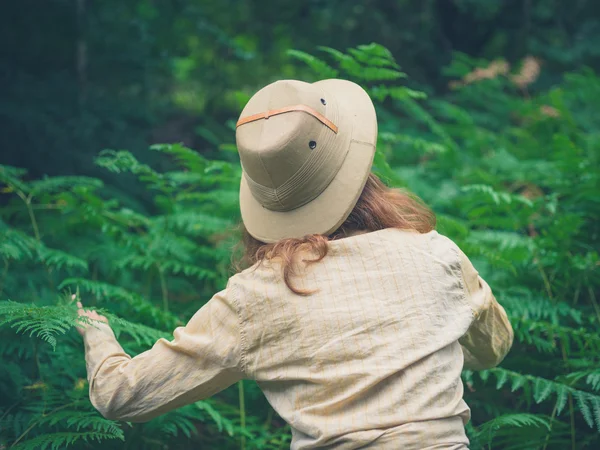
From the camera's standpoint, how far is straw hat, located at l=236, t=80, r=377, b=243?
6.61 ft

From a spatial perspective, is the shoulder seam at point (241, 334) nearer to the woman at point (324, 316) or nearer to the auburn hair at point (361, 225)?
the woman at point (324, 316)

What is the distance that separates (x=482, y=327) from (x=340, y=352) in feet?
2.16

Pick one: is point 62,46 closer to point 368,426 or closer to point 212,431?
point 212,431

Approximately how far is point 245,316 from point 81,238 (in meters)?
2.25

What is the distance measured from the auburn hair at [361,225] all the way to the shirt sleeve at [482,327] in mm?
230

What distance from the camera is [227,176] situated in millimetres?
3836

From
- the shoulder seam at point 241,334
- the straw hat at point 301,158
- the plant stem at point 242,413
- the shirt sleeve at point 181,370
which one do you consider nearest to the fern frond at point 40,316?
the shirt sleeve at point 181,370

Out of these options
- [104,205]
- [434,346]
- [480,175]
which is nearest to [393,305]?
[434,346]

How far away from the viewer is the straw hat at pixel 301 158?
6.61 ft

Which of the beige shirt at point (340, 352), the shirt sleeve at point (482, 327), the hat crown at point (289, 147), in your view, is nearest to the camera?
the beige shirt at point (340, 352)

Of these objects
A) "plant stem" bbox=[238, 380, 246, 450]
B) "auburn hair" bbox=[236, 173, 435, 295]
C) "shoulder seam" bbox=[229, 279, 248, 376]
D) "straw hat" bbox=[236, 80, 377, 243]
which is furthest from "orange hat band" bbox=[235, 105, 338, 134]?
"plant stem" bbox=[238, 380, 246, 450]

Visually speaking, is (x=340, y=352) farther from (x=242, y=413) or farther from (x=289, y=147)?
(x=242, y=413)

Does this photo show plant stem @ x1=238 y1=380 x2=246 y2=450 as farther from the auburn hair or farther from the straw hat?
the straw hat

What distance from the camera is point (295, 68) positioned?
8484 millimetres
